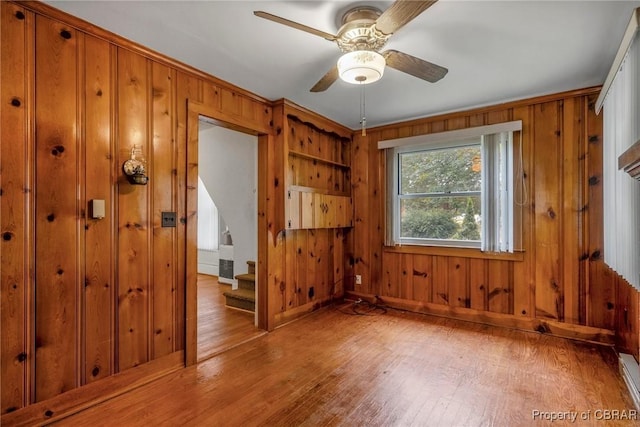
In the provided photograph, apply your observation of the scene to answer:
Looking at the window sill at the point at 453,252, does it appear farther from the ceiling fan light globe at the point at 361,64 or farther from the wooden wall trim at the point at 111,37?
the wooden wall trim at the point at 111,37

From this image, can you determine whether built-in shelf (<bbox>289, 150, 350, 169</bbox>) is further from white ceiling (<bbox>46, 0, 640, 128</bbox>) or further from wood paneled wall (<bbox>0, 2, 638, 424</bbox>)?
white ceiling (<bbox>46, 0, 640, 128</bbox>)

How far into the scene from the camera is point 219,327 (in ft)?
10.8

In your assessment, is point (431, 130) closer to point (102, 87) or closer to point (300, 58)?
point (300, 58)

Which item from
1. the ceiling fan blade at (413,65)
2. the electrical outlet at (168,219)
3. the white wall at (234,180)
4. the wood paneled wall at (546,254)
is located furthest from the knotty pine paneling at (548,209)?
the electrical outlet at (168,219)

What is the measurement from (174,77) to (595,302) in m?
4.12

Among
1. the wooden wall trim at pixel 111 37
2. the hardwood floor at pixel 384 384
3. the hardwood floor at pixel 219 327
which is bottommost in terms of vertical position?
the hardwood floor at pixel 384 384

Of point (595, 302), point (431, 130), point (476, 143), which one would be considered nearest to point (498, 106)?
point (476, 143)

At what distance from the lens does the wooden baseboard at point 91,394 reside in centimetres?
171

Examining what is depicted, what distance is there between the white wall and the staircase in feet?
1.30

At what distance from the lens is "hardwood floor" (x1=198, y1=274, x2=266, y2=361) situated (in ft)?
9.20

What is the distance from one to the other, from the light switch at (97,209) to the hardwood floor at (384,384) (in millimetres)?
1173

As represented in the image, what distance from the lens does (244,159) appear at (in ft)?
14.0

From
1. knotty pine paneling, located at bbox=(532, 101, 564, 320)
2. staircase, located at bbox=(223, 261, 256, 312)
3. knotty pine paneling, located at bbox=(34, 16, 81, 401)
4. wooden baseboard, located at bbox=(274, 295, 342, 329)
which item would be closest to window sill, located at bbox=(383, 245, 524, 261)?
knotty pine paneling, located at bbox=(532, 101, 564, 320)

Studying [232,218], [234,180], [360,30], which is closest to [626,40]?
[360,30]
